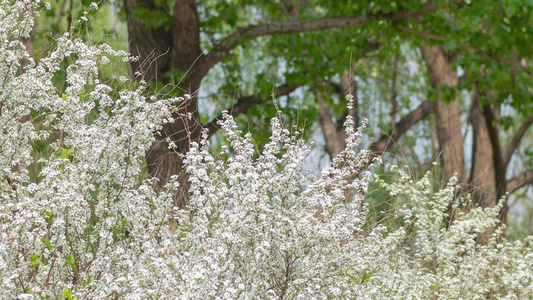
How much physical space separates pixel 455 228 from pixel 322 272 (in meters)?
2.37

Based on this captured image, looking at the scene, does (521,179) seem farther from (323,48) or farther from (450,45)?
(450,45)

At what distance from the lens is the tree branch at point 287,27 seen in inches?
376

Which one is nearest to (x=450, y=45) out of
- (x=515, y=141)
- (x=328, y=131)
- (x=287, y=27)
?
(x=287, y=27)

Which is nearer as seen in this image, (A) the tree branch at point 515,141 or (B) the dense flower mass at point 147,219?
(B) the dense flower mass at point 147,219

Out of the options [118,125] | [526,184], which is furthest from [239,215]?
[526,184]

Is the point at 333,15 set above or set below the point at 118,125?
above

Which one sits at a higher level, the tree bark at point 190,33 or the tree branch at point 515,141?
the tree branch at point 515,141

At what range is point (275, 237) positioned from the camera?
3.99 meters

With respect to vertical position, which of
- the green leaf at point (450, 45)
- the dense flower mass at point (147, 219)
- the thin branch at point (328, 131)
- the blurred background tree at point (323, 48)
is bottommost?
the dense flower mass at point (147, 219)

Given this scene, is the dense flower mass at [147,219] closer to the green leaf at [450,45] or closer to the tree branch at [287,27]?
the green leaf at [450,45]

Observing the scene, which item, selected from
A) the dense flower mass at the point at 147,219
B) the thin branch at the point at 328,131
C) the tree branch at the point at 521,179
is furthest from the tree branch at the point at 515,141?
the dense flower mass at the point at 147,219

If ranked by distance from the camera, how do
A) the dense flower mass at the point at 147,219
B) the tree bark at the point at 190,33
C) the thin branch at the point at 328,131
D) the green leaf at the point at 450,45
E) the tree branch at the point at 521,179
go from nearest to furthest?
the dense flower mass at the point at 147,219, the green leaf at the point at 450,45, the tree bark at the point at 190,33, the tree branch at the point at 521,179, the thin branch at the point at 328,131

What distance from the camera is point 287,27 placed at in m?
9.73

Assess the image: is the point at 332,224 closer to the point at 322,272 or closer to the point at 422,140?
the point at 322,272
